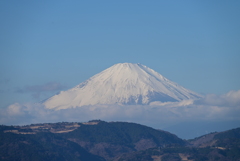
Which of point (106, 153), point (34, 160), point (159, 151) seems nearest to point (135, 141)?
point (106, 153)

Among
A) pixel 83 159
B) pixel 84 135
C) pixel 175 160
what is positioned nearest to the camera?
pixel 175 160

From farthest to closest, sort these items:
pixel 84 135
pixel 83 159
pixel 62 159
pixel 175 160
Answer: pixel 84 135
pixel 83 159
pixel 62 159
pixel 175 160

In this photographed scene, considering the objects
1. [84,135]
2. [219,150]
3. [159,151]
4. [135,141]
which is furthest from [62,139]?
[219,150]

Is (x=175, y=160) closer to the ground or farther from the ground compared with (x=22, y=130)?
closer to the ground

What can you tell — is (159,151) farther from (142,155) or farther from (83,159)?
(83,159)

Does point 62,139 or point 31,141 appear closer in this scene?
point 31,141

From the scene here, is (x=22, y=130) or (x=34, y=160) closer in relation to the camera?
(x=34, y=160)

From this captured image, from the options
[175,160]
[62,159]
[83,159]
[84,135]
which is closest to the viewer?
[175,160]

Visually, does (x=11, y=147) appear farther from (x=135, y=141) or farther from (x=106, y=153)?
(x=135, y=141)
